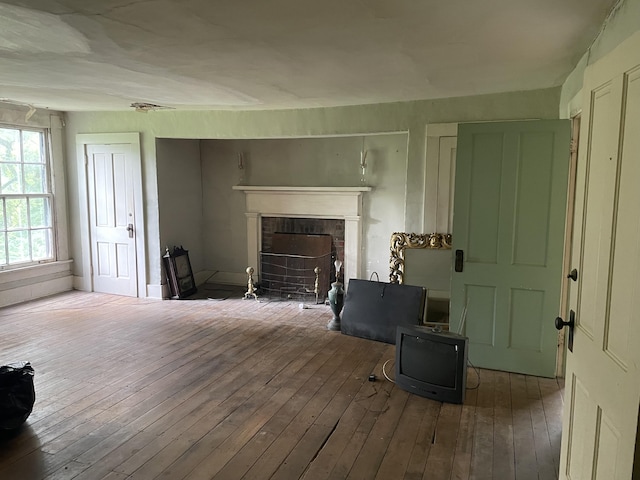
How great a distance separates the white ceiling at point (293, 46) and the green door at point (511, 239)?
0.56 meters

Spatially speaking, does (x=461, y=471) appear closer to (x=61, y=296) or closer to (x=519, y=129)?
(x=519, y=129)

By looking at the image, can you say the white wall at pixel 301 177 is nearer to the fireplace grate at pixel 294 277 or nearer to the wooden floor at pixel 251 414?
the fireplace grate at pixel 294 277

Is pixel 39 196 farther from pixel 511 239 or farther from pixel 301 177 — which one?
pixel 511 239

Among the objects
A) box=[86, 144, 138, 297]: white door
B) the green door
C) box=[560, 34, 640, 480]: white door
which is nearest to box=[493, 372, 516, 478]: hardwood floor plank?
the green door

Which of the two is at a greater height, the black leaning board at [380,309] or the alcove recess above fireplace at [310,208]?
the alcove recess above fireplace at [310,208]

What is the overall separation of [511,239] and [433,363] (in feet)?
3.90

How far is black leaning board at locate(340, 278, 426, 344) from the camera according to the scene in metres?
4.34

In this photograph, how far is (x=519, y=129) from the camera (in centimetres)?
348

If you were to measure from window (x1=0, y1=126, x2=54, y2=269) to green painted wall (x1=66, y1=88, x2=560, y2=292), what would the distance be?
33 cm

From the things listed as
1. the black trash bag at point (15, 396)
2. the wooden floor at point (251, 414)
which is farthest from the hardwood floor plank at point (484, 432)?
the black trash bag at point (15, 396)

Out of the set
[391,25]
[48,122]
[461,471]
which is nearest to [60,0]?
[391,25]

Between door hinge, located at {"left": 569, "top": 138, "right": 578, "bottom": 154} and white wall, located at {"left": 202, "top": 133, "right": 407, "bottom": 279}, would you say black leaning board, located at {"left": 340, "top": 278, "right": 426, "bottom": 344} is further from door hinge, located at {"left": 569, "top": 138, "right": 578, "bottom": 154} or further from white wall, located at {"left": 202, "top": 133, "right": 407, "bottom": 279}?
door hinge, located at {"left": 569, "top": 138, "right": 578, "bottom": 154}

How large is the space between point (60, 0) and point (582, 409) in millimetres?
2845

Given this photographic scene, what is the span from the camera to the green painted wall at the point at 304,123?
14.0 ft
